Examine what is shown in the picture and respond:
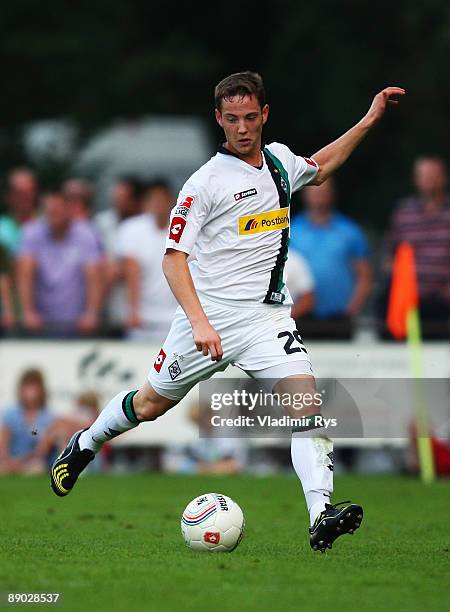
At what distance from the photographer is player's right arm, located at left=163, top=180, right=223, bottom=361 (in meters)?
8.27

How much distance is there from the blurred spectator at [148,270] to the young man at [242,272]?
641 centimetres

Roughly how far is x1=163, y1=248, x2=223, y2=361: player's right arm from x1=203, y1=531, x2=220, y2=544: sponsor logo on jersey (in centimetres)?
99

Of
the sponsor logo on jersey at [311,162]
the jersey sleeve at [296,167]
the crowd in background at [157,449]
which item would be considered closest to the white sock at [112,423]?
the jersey sleeve at [296,167]

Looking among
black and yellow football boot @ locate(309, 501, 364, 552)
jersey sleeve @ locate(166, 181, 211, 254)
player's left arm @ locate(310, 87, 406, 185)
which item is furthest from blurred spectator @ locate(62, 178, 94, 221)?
black and yellow football boot @ locate(309, 501, 364, 552)

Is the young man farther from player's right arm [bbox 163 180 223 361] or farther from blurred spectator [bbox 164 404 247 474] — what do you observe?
blurred spectator [bbox 164 404 247 474]

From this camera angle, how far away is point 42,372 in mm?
15367

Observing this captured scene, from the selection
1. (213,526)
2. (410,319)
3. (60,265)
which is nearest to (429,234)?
(410,319)

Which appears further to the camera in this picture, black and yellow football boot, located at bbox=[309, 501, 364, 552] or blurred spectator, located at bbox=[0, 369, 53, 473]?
blurred spectator, located at bbox=[0, 369, 53, 473]

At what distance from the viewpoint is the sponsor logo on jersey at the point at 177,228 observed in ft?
27.8

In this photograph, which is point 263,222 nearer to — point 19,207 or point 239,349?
point 239,349

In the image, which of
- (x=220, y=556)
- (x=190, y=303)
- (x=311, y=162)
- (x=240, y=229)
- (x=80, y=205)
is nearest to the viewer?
(x=190, y=303)

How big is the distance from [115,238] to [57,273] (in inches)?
33.7

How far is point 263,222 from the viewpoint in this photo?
8.73m

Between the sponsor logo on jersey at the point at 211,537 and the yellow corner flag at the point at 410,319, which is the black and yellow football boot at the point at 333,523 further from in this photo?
the yellow corner flag at the point at 410,319
